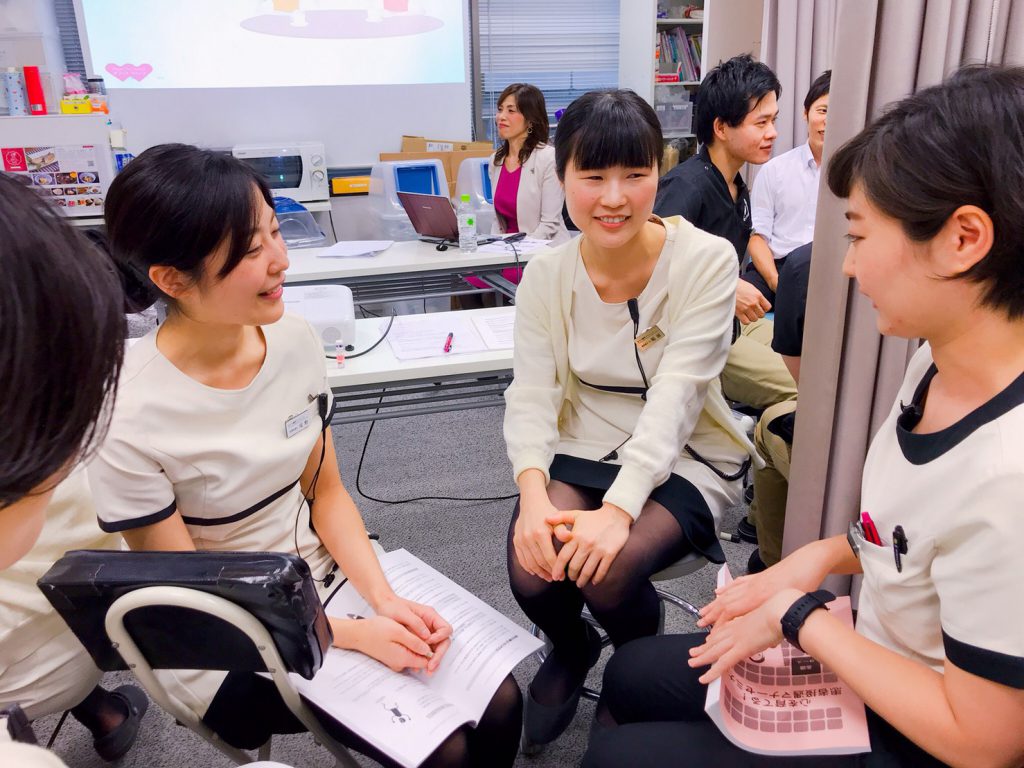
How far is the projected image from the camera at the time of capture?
4008mm

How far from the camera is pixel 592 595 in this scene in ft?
4.21

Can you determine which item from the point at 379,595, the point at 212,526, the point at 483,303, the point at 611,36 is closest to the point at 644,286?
the point at 379,595

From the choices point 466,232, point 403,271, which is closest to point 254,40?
point 466,232

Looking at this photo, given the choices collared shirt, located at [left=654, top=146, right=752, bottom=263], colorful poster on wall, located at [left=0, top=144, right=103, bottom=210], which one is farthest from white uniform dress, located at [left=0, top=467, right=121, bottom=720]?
colorful poster on wall, located at [left=0, top=144, right=103, bottom=210]

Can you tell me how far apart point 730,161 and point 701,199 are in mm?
254

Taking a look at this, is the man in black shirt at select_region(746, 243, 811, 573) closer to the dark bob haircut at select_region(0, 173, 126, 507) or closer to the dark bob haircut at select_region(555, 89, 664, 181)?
the dark bob haircut at select_region(555, 89, 664, 181)

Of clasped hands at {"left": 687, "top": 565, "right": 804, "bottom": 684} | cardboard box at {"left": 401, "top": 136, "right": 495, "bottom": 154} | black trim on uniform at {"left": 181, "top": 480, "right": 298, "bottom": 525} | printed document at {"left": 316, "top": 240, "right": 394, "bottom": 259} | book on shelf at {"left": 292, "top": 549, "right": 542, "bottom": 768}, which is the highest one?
cardboard box at {"left": 401, "top": 136, "right": 495, "bottom": 154}

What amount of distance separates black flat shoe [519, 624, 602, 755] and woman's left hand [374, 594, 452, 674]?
409 millimetres

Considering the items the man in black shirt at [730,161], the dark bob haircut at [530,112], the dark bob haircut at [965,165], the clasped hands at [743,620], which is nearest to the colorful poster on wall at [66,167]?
the dark bob haircut at [530,112]

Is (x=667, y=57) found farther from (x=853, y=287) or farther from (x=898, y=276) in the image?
(x=898, y=276)

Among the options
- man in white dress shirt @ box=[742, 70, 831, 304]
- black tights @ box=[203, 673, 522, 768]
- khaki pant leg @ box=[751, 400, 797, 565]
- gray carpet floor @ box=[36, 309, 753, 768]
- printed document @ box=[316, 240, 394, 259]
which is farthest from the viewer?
printed document @ box=[316, 240, 394, 259]

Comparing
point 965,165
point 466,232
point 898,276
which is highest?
point 965,165

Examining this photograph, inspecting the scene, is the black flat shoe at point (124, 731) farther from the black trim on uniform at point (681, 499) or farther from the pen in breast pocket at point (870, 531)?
the pen in breast pocket at point (870, 531)

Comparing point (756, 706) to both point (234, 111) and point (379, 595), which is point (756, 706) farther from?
point (234, 111)
